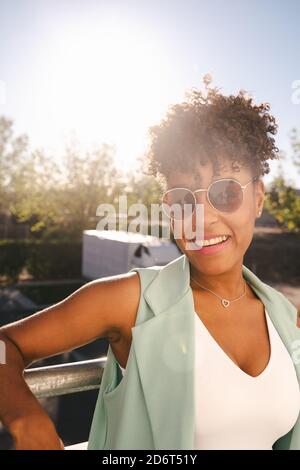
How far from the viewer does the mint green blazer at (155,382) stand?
4.51 feet

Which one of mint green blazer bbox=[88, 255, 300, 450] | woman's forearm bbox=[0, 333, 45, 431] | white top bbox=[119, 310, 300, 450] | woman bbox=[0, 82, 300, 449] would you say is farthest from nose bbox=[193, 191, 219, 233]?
woman's forearm bbox=[0, 333, 45, 431]

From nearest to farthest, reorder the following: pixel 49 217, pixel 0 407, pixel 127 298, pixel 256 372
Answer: pixel 0 407, pixel 127 298, pixel 256 372, pixel 49 217

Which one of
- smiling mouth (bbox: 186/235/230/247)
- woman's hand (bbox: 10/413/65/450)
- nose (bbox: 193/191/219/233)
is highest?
nose (bbox: 193/191/219/233)

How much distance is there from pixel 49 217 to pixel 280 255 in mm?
15553

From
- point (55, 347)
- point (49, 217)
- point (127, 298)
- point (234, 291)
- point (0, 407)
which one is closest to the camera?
point (0, 407)

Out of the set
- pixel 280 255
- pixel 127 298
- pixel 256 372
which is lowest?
pixel 280 255

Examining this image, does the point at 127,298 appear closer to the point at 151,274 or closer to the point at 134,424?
the point at 151,274

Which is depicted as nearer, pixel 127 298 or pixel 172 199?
pixel 127 298

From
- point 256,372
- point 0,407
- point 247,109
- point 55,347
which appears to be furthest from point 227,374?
point 247,109

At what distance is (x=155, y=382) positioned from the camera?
140 centimetres

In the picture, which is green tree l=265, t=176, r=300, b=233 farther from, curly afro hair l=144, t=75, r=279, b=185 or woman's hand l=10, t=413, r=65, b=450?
woman's hand l=10, t=413, r=65, b=450

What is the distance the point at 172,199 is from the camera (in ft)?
5.41

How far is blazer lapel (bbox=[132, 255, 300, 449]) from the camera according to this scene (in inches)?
53.9

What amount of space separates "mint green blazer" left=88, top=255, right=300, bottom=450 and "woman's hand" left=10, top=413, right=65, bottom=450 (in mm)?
369
